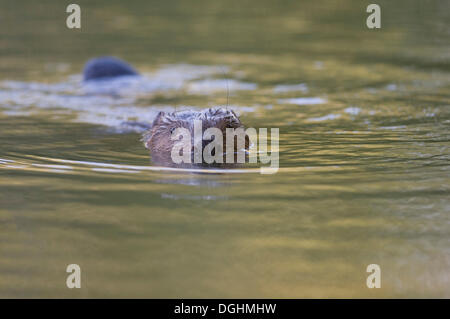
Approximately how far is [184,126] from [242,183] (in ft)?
3.82

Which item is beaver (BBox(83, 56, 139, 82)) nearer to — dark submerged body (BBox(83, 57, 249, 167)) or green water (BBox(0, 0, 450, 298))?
green water (BBox(0, 0, 450, 298))

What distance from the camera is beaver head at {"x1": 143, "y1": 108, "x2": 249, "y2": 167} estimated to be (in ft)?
19.9

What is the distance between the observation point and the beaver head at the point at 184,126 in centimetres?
607

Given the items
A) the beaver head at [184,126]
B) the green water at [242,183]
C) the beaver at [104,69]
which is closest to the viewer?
the green water at [242,183]

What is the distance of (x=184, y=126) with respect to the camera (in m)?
6.23

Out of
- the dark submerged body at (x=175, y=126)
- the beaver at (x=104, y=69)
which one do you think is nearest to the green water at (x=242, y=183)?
the dark submerged body at (x=175, y=126)

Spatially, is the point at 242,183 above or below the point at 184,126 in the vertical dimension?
below

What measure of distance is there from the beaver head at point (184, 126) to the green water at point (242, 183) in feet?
0.56

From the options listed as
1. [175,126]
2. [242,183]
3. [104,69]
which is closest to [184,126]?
[175,126]

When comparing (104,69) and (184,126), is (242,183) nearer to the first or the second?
(184,126)

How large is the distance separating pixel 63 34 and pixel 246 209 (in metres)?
11.8

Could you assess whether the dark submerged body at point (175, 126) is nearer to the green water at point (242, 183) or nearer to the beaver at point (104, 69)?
the green water at point (242, 183)

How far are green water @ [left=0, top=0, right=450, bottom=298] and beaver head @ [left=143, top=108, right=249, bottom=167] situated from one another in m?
0.17
